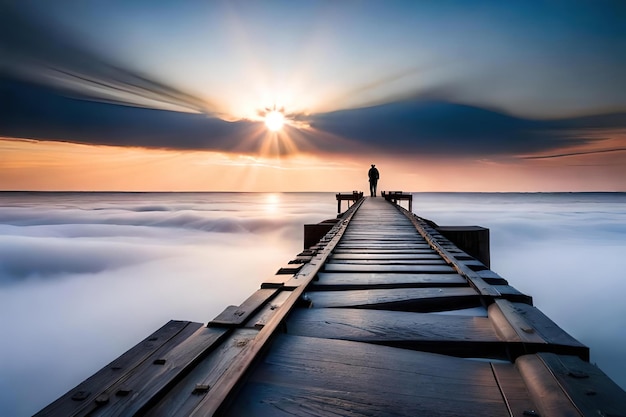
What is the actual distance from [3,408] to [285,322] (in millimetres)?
6884

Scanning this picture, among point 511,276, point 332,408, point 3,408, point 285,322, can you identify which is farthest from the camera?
point 511,276

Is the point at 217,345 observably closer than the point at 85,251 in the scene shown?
Yes

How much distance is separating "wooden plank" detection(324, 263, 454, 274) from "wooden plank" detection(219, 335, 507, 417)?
2.08 m

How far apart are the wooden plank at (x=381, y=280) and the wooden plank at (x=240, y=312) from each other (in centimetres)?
80

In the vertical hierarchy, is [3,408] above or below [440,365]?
below

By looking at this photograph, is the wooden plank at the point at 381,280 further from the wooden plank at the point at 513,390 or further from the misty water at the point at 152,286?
the misty water at the point at 152,286

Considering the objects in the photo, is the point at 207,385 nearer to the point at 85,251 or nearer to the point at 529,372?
the point at 529,372

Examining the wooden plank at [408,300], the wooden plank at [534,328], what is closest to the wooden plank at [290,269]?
the wooden plank at [408,300]

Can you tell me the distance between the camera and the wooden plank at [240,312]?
208cm

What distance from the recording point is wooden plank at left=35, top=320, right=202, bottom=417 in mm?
1430

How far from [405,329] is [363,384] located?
72 cm

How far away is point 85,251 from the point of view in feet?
72.4

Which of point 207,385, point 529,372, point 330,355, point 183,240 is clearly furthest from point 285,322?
point 183,240

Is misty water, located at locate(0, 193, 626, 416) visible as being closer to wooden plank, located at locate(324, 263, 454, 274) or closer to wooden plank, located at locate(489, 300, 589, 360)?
wooden plank, located at locate(324, 263, 454, 274)
